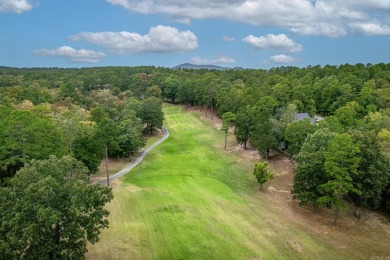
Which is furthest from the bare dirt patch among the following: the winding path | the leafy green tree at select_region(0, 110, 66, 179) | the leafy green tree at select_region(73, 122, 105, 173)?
the leafy green tree at select_region(0, 110, 66, 179)

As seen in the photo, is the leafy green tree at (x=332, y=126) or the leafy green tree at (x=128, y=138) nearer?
the leafy green tree at (x=332, y=126)

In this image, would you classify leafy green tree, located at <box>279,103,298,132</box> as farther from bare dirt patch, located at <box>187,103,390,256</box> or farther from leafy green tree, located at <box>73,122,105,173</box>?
leafy green tree, located at <box>73,122,105,173</box>

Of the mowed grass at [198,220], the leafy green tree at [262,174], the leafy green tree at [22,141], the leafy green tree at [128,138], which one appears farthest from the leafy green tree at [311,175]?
the leafy green tree at [128,138]

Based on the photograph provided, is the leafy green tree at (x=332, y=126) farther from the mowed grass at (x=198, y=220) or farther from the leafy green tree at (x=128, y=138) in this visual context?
the leafy green tree at (x=128, y=138)

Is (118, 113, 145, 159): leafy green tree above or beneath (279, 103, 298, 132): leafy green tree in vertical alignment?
beneath

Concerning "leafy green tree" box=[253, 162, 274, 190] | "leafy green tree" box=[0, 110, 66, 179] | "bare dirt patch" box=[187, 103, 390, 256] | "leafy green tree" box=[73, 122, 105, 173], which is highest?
"leafy green tree" box=[0, 110, 66, 179]

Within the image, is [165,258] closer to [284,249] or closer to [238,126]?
[284,249]
